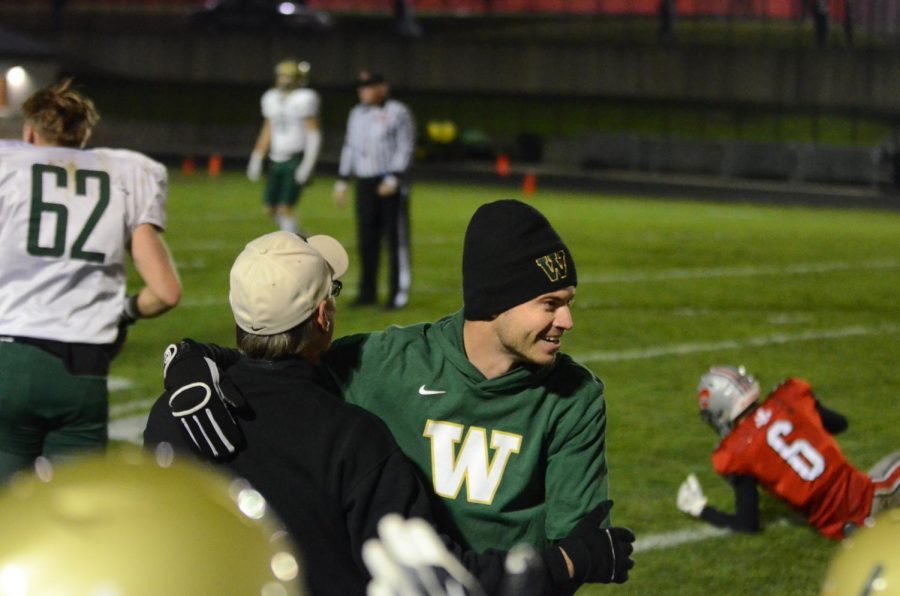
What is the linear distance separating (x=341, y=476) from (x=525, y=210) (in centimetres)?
80

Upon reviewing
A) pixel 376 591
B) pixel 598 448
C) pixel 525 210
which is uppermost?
pixel 525 210

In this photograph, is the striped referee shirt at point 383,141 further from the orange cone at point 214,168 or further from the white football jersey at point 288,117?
the orange cone at point 214,168

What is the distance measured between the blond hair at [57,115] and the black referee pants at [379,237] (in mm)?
8277

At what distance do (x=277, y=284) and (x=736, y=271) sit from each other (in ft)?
45.2

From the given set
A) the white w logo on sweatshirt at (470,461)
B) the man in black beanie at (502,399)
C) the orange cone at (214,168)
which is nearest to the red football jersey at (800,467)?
the man in black beanie at (502,399)

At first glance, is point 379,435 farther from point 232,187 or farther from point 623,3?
point 623,3

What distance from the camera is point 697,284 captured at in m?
15.5

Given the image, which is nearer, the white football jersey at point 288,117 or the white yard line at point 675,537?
the white yard line at point 675,537

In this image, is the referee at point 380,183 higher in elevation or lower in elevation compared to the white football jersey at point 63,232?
lower

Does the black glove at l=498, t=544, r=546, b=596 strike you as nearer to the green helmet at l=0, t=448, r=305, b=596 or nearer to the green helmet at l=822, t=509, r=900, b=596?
the green helmet at l=822, t=509, r=900, b=596

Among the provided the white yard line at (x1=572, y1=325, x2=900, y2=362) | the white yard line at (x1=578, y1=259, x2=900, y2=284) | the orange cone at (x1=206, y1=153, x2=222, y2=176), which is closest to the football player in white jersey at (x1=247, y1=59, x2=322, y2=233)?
the white yard line at (x1=578, y1=259, x2=900, y2=284)

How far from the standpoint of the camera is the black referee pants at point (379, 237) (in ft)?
44.4

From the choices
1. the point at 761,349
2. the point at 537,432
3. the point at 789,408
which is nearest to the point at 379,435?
the point at 537,432

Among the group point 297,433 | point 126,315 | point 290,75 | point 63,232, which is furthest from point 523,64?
point 297,433
